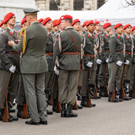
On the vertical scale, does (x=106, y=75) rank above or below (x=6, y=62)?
below

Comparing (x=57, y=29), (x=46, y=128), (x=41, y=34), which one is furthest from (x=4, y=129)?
(x=57, y=29)

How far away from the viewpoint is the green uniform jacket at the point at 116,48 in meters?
10.8

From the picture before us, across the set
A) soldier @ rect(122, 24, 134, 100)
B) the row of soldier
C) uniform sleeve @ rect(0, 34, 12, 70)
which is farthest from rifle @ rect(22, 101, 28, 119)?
soldier @ rect(122, 24, 134, 100)

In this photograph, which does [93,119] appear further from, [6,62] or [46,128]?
[6,62]

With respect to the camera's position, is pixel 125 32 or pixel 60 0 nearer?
pixel 125 32

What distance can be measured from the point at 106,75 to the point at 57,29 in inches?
92.2

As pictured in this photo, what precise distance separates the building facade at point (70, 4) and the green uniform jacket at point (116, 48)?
109 ft

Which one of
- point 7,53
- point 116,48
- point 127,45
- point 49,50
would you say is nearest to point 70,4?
point 127,45

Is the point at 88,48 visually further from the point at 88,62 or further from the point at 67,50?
the point at 67,50

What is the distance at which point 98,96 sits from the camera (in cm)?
1192

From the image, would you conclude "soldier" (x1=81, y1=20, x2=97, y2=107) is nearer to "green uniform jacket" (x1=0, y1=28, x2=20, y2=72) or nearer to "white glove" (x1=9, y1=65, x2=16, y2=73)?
"green uniform jacket" (x1=0, y1=28, x2=20, y2=72)

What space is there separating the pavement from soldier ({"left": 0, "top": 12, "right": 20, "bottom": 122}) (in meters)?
0.47

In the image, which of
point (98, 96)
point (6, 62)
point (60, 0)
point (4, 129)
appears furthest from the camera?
point (60, 0)

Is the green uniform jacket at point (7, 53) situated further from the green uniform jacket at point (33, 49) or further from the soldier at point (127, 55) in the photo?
the soldier at point (127, 55)
